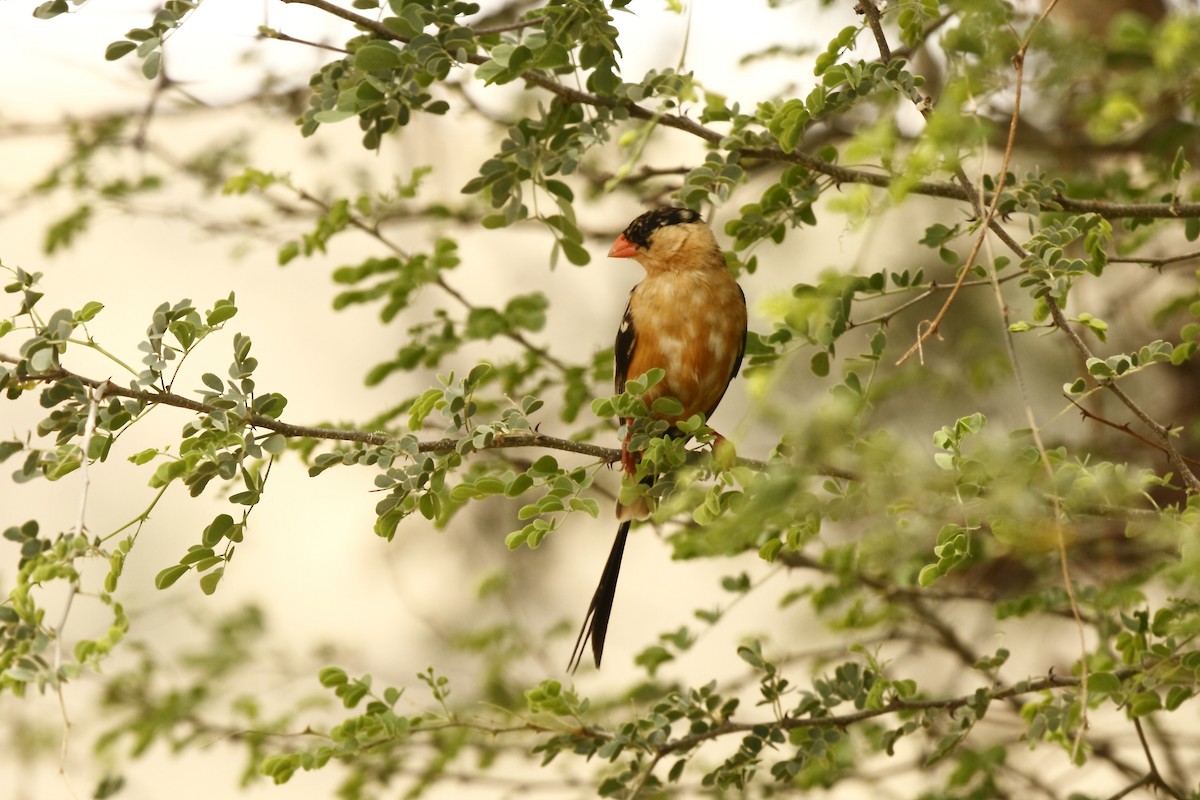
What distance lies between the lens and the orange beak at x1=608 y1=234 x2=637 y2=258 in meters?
3.12

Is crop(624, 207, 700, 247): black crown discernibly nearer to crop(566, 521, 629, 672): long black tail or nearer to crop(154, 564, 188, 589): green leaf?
crop(566, 521, 629, 672): long black tail

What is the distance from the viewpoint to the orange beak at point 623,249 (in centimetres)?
312

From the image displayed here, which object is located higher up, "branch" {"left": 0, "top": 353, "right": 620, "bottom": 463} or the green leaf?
"branch" {"left": 0, "top": 353, "right": 620, "bottom": 463}

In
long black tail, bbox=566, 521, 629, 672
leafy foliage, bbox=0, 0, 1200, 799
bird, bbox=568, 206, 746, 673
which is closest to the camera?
leafy foliage, bbox=0, 0, 1200, 799

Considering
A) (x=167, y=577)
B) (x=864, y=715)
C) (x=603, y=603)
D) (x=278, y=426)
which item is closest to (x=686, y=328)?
(x=603, y=603)

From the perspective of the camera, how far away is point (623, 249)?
314 cm

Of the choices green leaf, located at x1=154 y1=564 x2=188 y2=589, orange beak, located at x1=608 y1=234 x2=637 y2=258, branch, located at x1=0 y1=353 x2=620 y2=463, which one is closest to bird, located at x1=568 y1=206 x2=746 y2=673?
orange beak, located at x1=608 y1=234 x2=637 y2=258

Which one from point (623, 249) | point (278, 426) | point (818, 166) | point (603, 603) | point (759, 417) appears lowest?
point (759, 417)

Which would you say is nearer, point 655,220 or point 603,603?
point 603,603

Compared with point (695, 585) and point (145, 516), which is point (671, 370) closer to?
point (145, 516)

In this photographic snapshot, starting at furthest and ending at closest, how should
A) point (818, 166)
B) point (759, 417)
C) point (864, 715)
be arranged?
point (864, 715) → point (818, 166) → point (759, 417)

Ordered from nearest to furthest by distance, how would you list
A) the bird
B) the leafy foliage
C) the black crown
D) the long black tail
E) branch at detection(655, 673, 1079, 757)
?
the leafy foliage → branch at detection(655, 673, 1079, 757) → the long black tail → the bird → the black crown

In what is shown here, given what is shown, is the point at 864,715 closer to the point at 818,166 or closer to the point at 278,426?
the point at 818,166

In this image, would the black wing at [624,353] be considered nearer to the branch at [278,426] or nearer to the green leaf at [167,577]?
the branch at [278,426]
